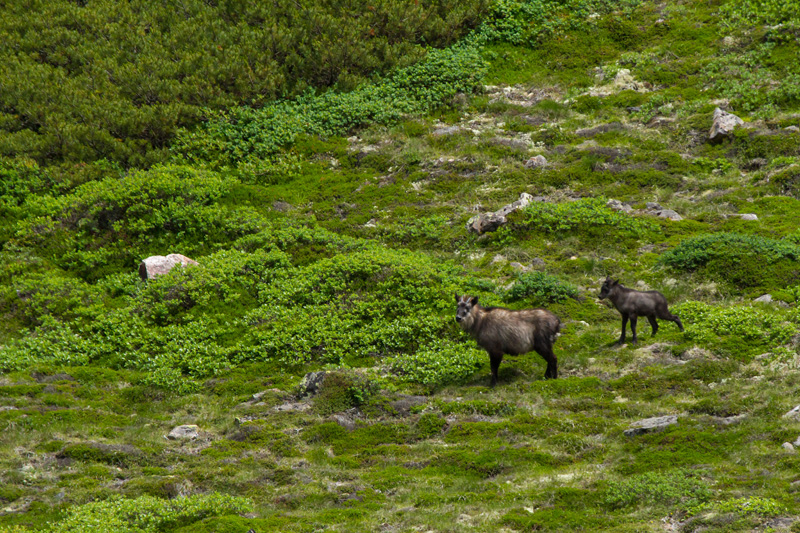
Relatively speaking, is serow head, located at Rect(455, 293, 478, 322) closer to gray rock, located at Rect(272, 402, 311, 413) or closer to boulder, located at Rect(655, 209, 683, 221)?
gray rock, located at Rect(272, 402, 311, 413)

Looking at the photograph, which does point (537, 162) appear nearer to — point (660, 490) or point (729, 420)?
point (729, 420)

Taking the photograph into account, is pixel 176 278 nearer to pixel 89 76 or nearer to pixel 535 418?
pixel 535 418

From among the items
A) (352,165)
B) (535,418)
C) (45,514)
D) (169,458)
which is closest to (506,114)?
(352,165)

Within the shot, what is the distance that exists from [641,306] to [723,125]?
1290 cm

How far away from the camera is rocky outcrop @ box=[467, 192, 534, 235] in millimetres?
22797

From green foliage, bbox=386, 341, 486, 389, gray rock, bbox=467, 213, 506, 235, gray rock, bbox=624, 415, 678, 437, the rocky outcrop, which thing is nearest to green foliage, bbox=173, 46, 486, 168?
the rocky outcrop

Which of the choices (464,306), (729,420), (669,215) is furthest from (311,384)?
(669,215)

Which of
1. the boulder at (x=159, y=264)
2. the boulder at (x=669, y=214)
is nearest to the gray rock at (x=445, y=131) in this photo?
the boulder at (x=669, y=214)

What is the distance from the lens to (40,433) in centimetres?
1389

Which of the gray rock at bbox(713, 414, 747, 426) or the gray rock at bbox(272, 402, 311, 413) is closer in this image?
the gray rock at bbox(713, 414, 747, 426)

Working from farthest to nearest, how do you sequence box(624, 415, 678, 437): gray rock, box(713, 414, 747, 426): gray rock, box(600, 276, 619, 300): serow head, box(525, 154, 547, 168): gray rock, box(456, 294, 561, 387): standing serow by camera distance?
box(525, 154, 547, 168): gray rock → box(600, 276, 619, 300): serow head → box(456, 294, 561, 387): standing serow → box(624, 415, 678, 437): gray rock → box(713, 414, 747, 426): gray rock

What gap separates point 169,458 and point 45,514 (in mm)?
2645

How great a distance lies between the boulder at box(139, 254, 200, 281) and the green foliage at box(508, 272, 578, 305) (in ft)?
31.3

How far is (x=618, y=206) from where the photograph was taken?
23156 mm
